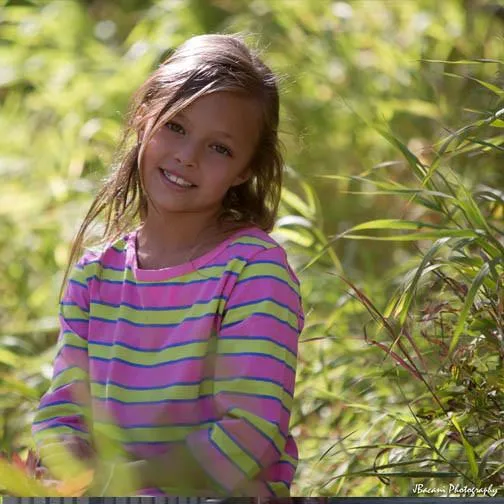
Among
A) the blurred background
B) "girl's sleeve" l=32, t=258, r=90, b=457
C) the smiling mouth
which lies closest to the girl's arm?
"girl's sleeve" l=32, t=258, r=90, b=457

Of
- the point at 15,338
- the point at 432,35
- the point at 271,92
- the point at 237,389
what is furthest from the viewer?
the point at 432,35

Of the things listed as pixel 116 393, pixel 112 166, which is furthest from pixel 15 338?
pixel 116 393

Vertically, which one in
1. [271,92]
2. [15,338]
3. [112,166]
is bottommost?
[15,338]

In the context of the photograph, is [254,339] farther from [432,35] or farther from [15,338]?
[432,35]

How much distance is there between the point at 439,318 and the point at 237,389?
0.49 m

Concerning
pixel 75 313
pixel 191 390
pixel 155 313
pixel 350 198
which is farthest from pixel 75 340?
pixel 350 198

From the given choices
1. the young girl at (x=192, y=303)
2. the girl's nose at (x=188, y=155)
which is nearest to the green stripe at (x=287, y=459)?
the young girl at (x=192, y=303)

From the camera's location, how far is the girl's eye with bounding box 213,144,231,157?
1.92 m

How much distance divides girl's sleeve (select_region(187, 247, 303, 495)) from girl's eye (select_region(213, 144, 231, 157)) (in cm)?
17

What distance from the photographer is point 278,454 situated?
1.75 metres

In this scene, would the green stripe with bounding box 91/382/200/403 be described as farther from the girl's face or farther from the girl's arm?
the girl's face

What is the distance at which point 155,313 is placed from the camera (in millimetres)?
1885

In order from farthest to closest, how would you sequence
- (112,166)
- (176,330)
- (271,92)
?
(112,166), (271,92), (176,330)

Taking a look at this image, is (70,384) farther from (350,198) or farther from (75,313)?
(350,198)
